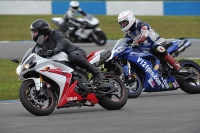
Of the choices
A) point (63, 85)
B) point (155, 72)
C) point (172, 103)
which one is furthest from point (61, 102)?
point (155, 72)

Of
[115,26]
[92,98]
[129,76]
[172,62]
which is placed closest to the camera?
[92,98]

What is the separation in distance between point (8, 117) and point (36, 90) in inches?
21.0

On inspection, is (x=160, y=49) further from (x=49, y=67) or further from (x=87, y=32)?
(x=87, y=32)

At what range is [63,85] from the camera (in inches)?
342

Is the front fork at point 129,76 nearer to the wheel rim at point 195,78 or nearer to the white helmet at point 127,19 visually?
the white helmet at point 127,19

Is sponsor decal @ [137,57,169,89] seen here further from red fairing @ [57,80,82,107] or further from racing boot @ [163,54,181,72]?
red fairing @ [57,80,82,107]

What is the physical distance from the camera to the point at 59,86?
867 cm

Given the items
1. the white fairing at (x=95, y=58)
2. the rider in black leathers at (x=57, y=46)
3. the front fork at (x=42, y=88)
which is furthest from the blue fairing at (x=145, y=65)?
the front fork at (x=42, y=88)

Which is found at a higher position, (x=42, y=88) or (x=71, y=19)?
(x=42, y=88)

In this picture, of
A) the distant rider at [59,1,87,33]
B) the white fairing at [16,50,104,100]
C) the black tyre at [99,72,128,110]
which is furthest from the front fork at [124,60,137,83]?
the distant rider at [59,1,87,33]

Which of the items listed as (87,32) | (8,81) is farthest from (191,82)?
(87,32)

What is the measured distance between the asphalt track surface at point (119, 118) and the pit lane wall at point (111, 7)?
19743 mm

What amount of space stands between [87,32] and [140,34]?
1177cm

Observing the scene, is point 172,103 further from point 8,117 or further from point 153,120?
point 8,117
